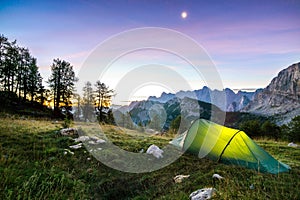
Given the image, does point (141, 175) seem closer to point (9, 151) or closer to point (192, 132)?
point (192, 132)

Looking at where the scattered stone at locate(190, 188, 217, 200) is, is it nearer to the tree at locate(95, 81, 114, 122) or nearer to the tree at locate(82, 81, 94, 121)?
the tree at locate(95, 81, 114, 122)

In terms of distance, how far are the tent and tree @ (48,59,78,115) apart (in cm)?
4580

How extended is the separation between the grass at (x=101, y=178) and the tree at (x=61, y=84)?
43.2m

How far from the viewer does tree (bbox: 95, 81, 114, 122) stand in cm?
5156

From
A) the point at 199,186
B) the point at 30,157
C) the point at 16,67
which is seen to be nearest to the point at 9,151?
the point at 30,157

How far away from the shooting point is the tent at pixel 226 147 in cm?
941

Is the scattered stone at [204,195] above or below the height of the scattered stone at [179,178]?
above

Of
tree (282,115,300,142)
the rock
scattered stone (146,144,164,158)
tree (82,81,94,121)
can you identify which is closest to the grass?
scattered stone (146,144,164,158)

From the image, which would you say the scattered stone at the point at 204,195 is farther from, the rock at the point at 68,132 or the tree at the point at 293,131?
the tree at the point at 293,131

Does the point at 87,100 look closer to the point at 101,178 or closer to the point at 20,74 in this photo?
the point at 20,74

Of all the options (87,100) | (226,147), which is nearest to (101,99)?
(87,100)

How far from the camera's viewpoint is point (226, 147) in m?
10.0

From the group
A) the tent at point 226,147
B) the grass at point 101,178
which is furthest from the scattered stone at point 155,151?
the tent at point 226,147

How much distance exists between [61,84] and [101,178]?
159ft
